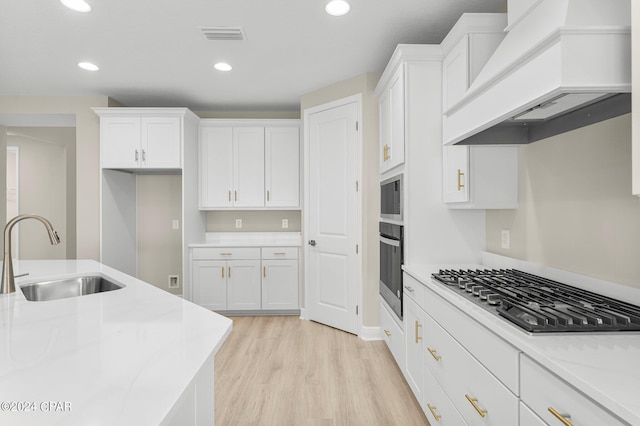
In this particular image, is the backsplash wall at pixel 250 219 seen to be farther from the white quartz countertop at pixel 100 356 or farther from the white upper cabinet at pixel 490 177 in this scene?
the white quartz countertop at pixel 100 356

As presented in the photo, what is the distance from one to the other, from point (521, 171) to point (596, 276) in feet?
2.47

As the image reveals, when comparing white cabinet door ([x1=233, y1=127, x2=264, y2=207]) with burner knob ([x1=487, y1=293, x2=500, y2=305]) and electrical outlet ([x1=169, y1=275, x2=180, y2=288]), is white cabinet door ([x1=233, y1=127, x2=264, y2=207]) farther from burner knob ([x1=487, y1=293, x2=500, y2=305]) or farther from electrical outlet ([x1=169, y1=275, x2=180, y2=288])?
burner knob ([x1=487, y1=293, x2=500, y2=305])

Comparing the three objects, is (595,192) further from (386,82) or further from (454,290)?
(386,82)

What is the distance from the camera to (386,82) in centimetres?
281

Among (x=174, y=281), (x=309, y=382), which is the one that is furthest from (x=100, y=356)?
(x=174, y=281)

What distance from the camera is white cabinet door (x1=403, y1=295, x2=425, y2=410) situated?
1.96 m

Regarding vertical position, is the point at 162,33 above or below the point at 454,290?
above

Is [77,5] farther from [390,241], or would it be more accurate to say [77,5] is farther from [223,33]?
[390,241]

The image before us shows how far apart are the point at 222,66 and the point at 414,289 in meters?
2.60

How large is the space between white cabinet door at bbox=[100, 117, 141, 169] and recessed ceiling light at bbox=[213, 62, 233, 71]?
4.10 ft

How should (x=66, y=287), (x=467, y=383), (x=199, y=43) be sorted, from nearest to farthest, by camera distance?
(x=467, y=383), (x=66, y=287), (x=199, y=43)

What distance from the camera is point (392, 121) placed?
264 centimetres

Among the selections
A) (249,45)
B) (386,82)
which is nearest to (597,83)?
(386,82)

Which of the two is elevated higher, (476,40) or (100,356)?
(476,40)
